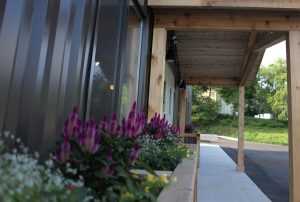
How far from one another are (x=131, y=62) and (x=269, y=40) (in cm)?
252

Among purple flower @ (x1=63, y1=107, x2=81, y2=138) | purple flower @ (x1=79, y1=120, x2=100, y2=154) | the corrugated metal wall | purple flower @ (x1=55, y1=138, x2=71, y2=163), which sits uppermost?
the corrugated metal wall

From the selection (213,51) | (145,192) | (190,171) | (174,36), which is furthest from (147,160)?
(213,51)

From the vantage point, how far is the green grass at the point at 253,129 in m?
23.4

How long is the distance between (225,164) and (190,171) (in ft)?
22.8

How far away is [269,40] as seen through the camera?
4.54 m

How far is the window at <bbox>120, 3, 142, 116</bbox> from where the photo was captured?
8.75ft

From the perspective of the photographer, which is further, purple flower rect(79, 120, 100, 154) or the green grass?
the green grass

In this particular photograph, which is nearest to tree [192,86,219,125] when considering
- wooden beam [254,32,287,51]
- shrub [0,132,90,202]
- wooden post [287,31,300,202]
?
wooden beam [254,32,287,51]

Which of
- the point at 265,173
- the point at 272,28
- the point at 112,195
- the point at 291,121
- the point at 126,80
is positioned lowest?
the point at 265,173

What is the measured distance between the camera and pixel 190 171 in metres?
1.85

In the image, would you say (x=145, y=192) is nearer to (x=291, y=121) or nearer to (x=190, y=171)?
(x=190, y=171)

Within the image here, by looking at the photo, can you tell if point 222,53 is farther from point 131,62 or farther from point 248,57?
point 131,62

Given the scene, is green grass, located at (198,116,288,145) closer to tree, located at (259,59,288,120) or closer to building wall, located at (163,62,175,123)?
tree, located at (259,59,288,120)

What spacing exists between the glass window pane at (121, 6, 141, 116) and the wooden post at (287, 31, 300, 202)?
1710 mm
